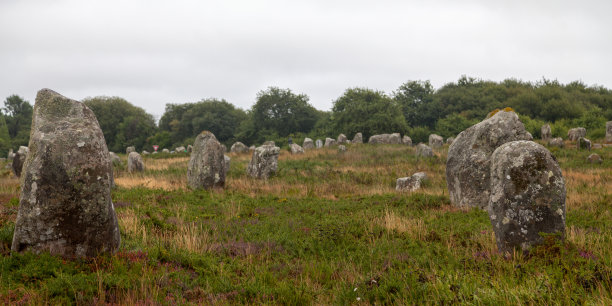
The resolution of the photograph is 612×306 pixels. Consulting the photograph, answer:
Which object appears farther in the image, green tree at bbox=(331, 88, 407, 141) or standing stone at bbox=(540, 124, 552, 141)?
green tree at bbox=(331, 88, 407, 141)

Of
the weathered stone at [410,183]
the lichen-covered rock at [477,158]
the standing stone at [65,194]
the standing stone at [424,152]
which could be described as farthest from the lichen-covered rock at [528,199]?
the standing stone at [424,152]

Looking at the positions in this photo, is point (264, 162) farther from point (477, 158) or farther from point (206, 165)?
point (477, 158)

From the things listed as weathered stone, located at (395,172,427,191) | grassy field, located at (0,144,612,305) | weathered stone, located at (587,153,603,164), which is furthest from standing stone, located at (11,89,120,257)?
weathered stone, located at (587,153,603,164)

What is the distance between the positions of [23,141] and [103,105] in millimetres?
15367

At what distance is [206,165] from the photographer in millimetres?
16547

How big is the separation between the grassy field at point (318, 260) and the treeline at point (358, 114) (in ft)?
116

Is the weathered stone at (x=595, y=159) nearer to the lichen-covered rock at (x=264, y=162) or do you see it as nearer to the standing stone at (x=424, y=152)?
the standing stone at (x=424, y=152)

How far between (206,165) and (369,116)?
36343 millimetres

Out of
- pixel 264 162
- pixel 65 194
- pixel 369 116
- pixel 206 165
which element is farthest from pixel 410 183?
pixel 369 116

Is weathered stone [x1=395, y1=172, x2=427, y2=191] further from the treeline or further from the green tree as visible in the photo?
the green tree

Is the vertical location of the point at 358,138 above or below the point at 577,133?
above

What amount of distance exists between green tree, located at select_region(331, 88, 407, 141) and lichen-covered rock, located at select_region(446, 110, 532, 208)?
36292 mm

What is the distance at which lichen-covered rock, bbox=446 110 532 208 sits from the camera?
37.7 ft

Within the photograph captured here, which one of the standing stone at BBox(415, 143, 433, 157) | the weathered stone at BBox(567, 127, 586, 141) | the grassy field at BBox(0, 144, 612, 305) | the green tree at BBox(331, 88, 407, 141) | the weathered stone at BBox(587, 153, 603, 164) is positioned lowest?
the grassy field at BBox(0, 144, 612, 305)
